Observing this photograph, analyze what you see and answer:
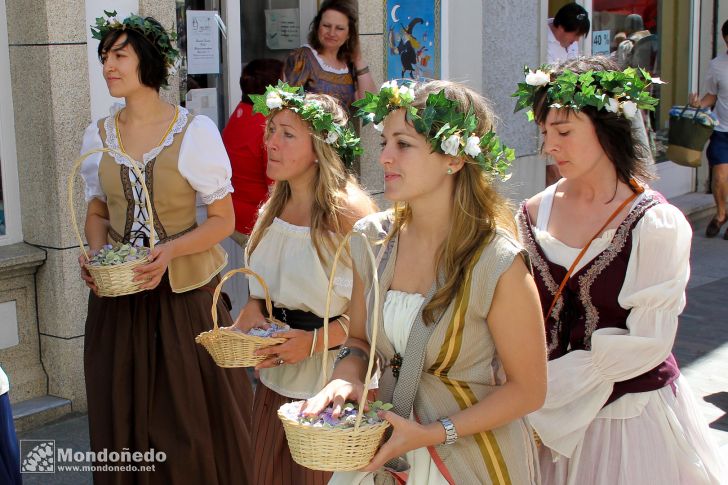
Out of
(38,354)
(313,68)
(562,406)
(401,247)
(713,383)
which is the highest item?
(313,68)

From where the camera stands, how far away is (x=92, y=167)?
4.46 meters

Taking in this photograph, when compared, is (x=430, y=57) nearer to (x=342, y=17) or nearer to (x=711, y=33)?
(x=342, y=17)

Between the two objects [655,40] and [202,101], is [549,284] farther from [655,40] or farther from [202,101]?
[655,40]

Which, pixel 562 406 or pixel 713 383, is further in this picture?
pixel 713 383

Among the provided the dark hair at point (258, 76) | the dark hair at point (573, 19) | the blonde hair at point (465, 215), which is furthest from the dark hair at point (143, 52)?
the dark hair at point (573, 19)

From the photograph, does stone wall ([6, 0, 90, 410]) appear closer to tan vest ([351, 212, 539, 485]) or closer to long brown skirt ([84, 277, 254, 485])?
long brown skirt ([84, 277, 254, 485])

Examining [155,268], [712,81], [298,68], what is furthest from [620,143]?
[712,81]

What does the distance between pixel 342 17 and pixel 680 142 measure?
12.0 ft

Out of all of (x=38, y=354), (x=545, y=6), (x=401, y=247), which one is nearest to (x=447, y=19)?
(x=545, y=6)

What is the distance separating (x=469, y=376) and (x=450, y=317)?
0.17m

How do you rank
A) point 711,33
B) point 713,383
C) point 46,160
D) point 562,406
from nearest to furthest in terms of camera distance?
point 562,406, point 46,160, point 713,383, point 711,33

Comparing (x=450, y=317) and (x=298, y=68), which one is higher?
(x=298, y=68)

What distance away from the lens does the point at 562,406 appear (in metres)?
3.51

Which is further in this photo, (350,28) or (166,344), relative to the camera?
(350,28)
